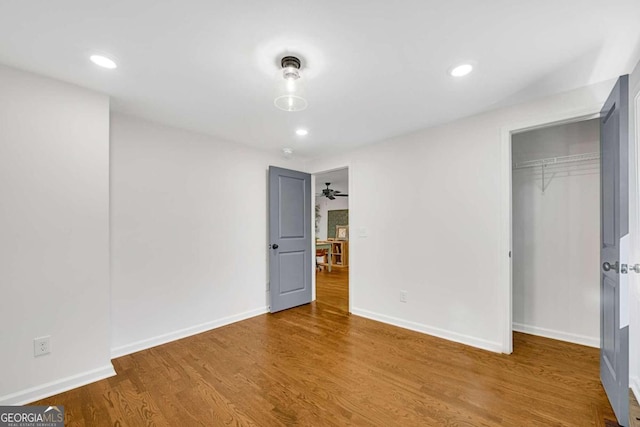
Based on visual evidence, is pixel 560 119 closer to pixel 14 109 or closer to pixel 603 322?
pixel 603 322

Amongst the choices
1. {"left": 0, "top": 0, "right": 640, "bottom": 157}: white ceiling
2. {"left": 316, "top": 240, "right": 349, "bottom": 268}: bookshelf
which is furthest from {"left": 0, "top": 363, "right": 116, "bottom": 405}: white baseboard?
{"left": 316, "top": 240, "right": 349, "bottom": 268}: bookshelf

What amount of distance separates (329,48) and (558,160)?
2.78 metres

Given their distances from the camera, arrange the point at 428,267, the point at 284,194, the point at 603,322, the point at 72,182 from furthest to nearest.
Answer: the point at 284,194
the point at 428,267
the point at 72,182
the point at 603,322

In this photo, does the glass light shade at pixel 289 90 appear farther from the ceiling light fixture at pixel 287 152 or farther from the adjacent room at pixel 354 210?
the ceiling light fixture at pixel 287 152

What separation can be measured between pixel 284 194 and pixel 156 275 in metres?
1.91

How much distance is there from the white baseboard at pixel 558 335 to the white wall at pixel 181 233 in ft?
10.4

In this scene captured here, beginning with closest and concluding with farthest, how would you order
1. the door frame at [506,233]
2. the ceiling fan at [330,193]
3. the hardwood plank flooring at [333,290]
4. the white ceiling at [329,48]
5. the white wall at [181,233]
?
the white ceiling at [329,48], the door frame at [506,233], the white wall at [181,233], the hardwood plank flooring at [333,290], the ceiling fan at [330,193]

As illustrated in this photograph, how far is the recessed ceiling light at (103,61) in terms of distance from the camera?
6.06ft

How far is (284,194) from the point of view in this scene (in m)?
4.11

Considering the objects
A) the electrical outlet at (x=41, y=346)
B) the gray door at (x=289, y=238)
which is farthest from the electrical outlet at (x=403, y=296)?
the electrical outlet at (x=41, y=346)

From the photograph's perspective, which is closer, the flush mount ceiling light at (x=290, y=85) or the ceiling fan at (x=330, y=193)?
the flush mount ceiling light at (x=290, y=85)

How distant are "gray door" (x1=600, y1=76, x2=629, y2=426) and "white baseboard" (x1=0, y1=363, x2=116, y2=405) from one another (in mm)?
3565

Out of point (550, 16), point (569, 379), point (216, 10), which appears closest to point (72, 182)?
point (216, 10)

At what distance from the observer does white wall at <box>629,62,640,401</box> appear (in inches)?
73.1
